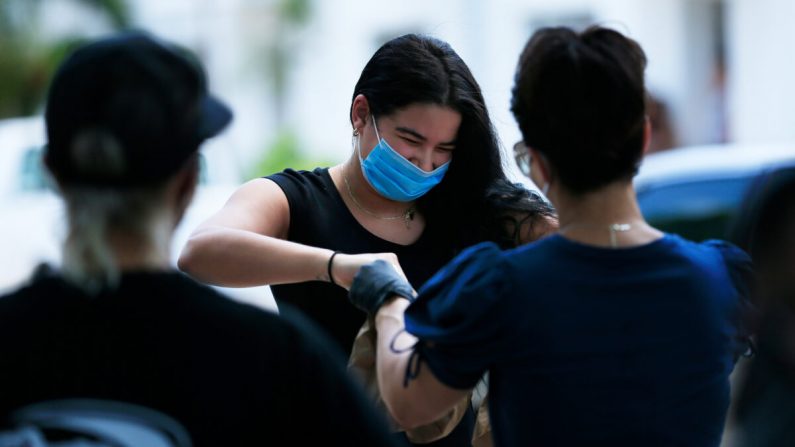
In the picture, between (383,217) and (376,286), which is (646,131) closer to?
(376,286)

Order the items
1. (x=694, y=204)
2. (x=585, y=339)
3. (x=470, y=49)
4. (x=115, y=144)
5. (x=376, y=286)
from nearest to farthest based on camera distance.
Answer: (x=115, y=144), (x=585, y=339), (x=376, y=286), (x=694, y=204), (x=470, y=49)

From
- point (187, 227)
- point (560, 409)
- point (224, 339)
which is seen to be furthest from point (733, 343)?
point (187, 227)

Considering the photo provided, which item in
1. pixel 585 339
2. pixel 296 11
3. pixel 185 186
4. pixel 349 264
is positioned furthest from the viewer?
pixel 296 11

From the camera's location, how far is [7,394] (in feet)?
5.55

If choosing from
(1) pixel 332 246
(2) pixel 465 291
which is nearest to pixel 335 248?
(1) pixel 332 246

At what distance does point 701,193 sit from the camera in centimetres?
595

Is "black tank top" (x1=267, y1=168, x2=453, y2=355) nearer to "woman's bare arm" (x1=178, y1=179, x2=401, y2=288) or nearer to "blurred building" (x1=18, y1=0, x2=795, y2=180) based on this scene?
"woman's bare arm" (x1=178, y1=179, x2=401, y2=288)

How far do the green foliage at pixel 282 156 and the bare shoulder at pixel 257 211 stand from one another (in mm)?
12086

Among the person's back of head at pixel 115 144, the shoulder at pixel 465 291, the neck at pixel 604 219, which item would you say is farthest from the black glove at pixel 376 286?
the person's back of head at pixel 115 144

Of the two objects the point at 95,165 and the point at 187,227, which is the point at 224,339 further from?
the point at 187,227

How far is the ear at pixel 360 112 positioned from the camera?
284 centimetres

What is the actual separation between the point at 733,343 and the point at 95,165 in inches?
43.6

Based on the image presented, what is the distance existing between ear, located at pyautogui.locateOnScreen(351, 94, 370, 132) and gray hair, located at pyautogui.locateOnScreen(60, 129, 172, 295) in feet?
3.77

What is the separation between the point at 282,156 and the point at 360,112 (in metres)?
13.5
